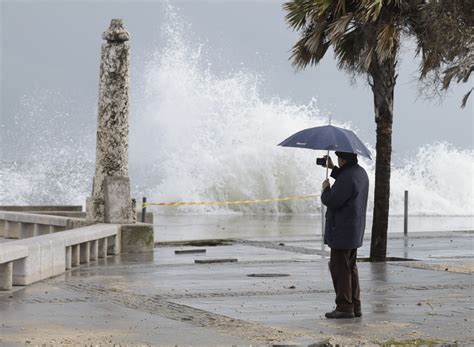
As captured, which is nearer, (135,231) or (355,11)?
(355,11)

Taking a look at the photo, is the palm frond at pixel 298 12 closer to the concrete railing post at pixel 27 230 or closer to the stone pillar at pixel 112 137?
the stone pillar at pixel 112 137

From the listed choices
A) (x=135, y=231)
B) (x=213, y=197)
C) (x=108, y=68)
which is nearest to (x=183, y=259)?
(x=135, y=231)

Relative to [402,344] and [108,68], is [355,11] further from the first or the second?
[402,344]

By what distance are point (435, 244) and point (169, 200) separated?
1488 inches

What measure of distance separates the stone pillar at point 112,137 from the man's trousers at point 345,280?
998 cm

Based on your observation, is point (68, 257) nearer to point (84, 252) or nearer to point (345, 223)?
point (84, 252)

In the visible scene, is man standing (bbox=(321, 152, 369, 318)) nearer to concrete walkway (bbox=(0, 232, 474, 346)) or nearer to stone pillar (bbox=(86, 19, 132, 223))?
concrete walkway (bbox=(0, 232, 474, 346))

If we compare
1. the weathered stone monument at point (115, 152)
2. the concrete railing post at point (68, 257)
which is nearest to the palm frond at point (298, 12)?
the weathered stone monument at point (115, 152)

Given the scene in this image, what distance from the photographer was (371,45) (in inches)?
728

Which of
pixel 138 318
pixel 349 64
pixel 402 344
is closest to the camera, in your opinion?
pixel 402 344

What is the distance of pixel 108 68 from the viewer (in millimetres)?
21031

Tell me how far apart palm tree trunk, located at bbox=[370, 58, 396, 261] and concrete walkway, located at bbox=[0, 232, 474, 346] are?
33.6 inches

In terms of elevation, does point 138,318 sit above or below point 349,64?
below

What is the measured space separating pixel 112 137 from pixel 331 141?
10138mm
